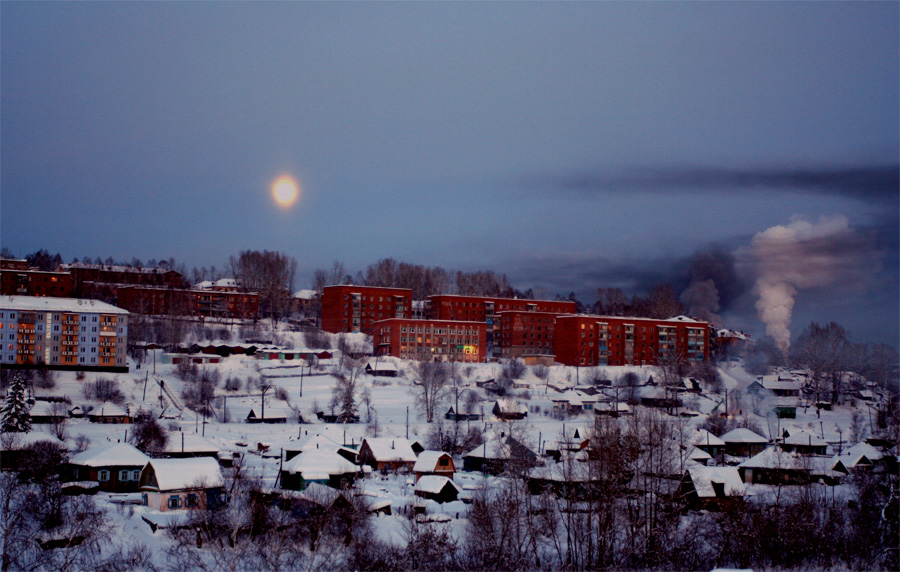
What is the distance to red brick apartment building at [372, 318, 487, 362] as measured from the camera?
6631 centimetres

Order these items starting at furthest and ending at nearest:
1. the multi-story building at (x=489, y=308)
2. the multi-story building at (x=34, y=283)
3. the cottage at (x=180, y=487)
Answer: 1. the multi-story building at (x=489, y=308)
2. the multi-story building at (x=34, y=283)
3. the cottage at (x=180, y=487)


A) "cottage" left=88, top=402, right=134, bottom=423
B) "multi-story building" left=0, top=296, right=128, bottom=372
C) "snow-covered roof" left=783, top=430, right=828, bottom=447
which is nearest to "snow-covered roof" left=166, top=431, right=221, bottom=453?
"cottage" left=88, top=402, right=134, bottom=423

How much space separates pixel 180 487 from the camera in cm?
2377

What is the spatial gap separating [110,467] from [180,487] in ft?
15.9

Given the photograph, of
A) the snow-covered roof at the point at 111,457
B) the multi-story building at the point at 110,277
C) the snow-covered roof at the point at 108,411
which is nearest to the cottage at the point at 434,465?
the snow-covered roof at the point at 111,457

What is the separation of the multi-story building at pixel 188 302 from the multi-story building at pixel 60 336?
58.4 feet

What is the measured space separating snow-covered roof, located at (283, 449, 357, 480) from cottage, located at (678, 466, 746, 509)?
11.7m

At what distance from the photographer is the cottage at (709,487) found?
25.6 meters

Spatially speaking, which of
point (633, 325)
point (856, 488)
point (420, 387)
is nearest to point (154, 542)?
point (856, 488)

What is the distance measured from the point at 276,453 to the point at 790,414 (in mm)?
32416

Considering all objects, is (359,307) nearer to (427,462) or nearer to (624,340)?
(624,340)

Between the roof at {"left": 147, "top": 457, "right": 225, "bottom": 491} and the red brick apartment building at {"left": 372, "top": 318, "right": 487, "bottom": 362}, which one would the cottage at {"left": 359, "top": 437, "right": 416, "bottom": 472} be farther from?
the red brick apartment building at {"left": 372, "top": 318, "right": 487, "bottom": 362}

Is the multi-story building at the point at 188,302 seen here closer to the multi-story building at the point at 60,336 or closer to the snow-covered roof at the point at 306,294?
the snow-covered roof at the point at 306,294

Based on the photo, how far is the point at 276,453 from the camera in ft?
113
